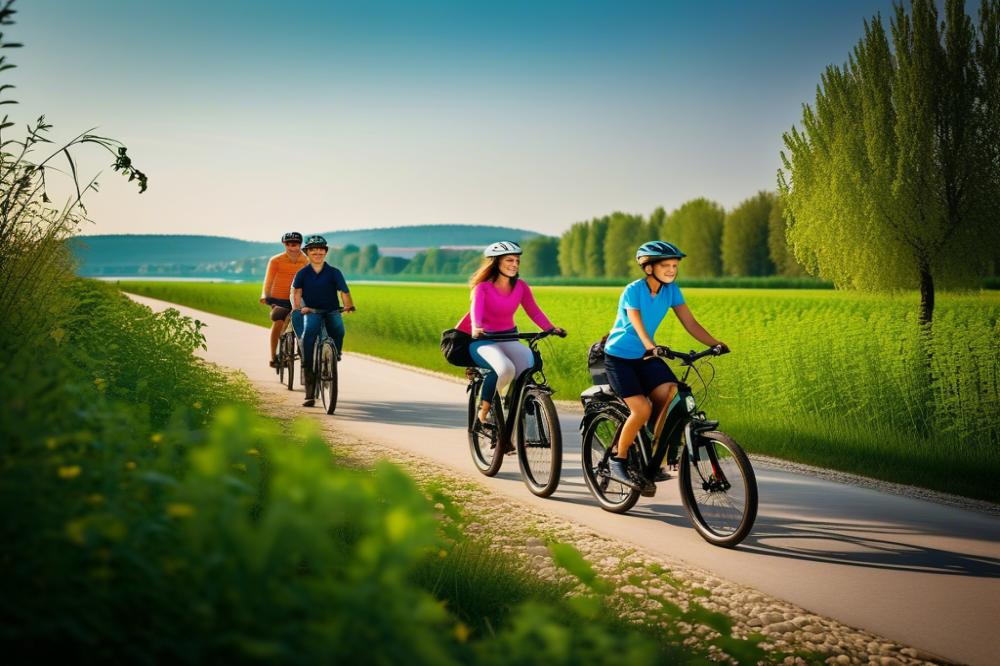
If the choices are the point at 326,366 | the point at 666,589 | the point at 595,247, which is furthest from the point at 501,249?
the point at 595,247

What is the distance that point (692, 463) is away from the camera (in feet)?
21.2

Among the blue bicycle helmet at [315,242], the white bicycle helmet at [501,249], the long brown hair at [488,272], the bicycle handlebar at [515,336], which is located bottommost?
the bicycle handlebar at [515,336]

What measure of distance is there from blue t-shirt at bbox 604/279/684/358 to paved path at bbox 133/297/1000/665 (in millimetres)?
1355

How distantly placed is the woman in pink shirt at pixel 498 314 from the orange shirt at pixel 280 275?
23.2ft

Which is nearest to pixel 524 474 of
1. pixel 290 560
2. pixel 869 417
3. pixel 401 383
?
pixel 869 417

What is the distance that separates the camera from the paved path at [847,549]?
498 cm

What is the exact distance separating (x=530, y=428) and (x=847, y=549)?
284 cm

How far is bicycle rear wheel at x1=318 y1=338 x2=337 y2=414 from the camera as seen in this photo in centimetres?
1249

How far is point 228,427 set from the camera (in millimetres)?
1844

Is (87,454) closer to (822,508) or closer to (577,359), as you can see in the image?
(822,508)

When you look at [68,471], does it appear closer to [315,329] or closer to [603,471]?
[603,471]

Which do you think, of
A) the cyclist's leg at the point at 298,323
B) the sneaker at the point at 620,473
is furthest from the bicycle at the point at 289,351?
the sneaker at the point at 620,473

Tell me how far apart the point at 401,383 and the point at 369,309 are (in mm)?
19946

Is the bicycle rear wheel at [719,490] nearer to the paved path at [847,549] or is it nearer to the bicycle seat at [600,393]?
the paved path at [847,549]
